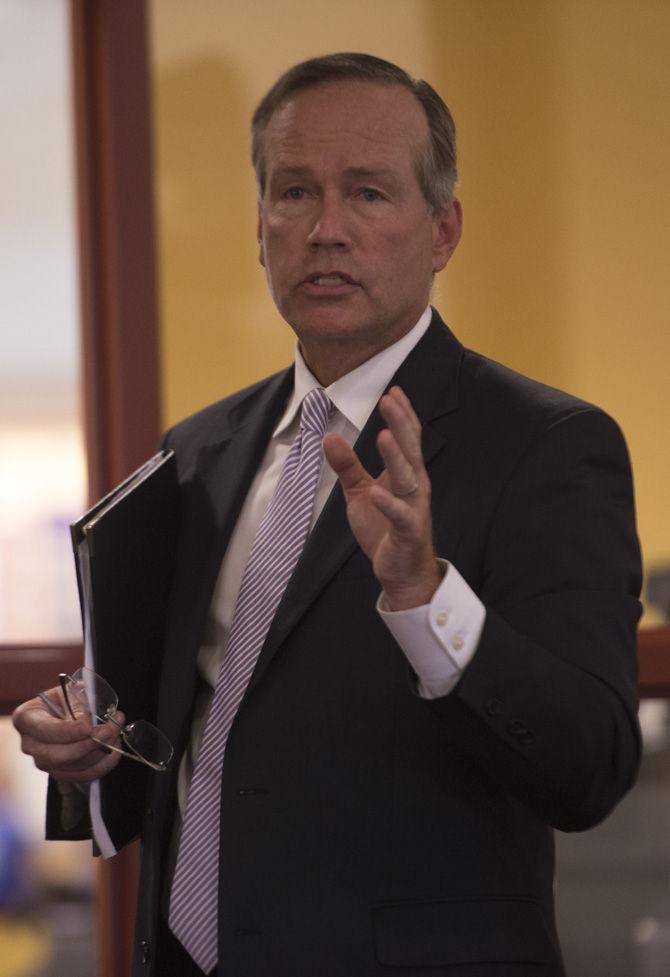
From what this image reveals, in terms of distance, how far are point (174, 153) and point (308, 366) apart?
3.05 ft

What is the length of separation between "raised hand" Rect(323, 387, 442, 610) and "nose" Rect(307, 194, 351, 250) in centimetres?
43

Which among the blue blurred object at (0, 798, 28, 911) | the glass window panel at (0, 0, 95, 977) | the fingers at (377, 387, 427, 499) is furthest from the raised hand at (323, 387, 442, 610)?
the blue blurred object at (0, 798, 28, 911)

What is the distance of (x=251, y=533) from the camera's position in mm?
1704

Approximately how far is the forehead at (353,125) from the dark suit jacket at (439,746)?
14.5 inches

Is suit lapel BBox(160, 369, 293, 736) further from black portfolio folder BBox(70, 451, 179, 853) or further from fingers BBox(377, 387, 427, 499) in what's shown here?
fingers BBox(377, 387, 427, 499)

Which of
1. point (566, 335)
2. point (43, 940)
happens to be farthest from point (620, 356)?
point (43, 940)

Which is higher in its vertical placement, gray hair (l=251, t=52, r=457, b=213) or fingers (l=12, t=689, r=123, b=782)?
gray hair (l=251, t=52, r=457, b=213)

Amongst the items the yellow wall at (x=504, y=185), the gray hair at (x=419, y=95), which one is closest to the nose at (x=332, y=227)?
the gray hair at (x=419, y=95)

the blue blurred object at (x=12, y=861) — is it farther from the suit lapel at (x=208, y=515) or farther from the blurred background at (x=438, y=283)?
the suit lapel at (x=208, y=515)

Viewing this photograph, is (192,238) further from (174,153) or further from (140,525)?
(140,525)

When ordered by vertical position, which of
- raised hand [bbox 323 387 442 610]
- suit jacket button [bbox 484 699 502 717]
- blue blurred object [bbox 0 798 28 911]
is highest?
raised hand [bbox 323 387 442 610]

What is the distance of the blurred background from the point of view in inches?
97.1

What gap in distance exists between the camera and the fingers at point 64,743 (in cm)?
158

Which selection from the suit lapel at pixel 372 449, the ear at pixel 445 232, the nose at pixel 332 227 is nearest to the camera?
the suit lapel at pixel 372 449
